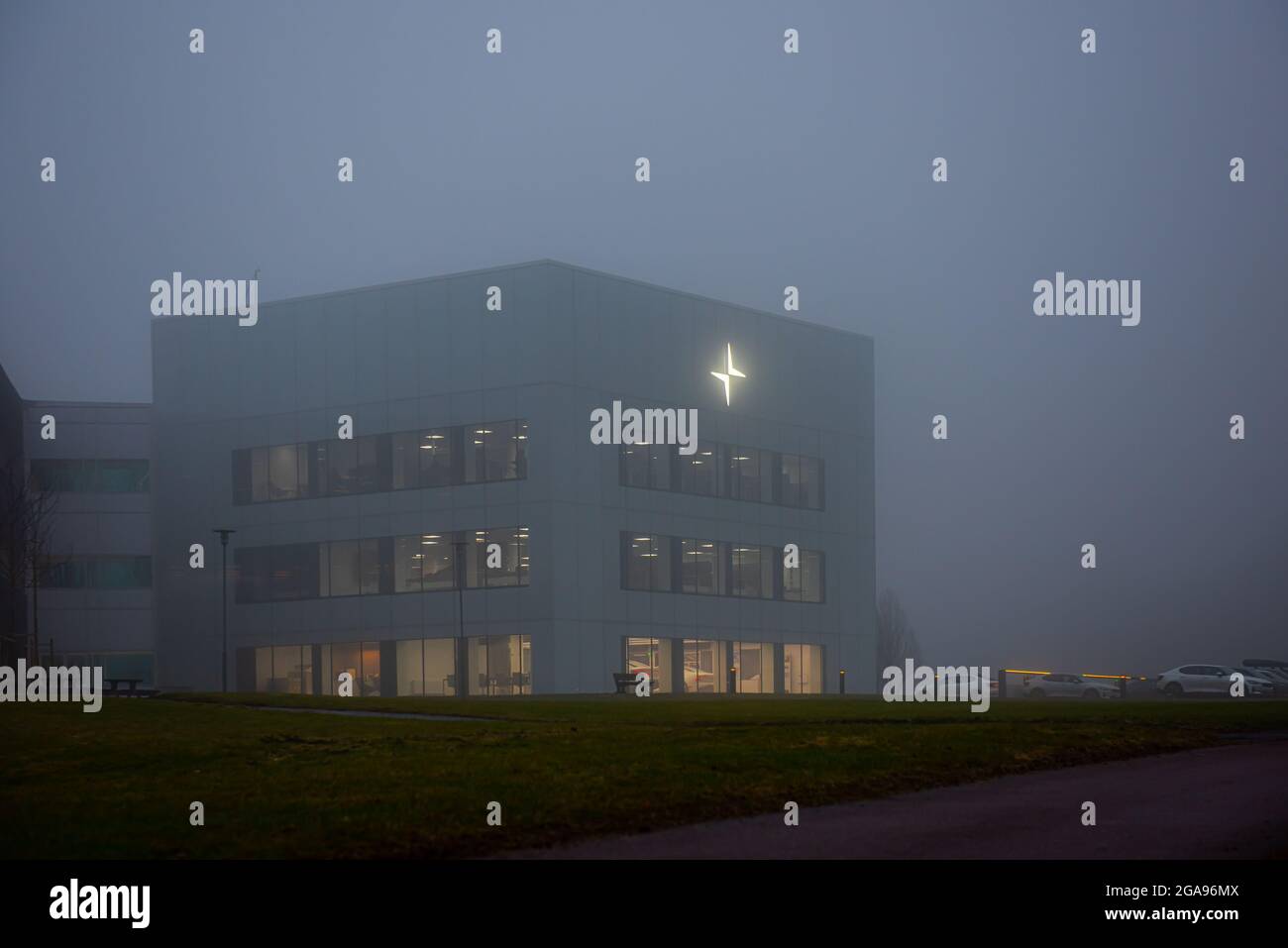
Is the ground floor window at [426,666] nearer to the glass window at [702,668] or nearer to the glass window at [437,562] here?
the glass window at [437,562]

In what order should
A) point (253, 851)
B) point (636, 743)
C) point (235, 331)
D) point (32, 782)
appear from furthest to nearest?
point (235, 331) < point (636, 743) < point (32, 782) < point (253, 851)

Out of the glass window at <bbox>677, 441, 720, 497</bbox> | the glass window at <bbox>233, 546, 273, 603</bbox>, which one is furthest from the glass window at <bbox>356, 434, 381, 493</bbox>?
the glass window at <bbox>677, 441, 720, 497</bbox>

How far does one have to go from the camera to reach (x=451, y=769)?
17359 mm

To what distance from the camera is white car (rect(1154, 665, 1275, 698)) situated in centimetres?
6538

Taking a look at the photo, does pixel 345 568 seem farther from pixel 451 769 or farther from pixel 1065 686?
pixel 451 769

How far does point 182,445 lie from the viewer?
244 ft

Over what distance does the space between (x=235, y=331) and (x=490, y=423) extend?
1576cm

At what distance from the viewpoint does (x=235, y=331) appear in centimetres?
7306

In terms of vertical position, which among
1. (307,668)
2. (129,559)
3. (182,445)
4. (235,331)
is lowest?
(307,668)
